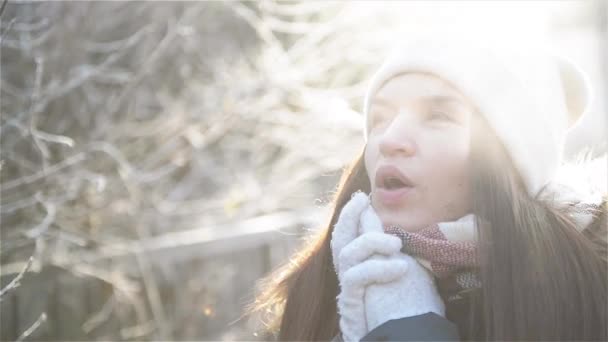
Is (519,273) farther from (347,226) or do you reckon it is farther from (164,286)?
(164,286)

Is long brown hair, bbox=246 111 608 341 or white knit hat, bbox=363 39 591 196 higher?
white knit hat, bbox=363 39 591 196

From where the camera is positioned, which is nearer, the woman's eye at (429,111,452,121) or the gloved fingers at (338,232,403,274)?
the gloved fingers at (338,232,403,274)

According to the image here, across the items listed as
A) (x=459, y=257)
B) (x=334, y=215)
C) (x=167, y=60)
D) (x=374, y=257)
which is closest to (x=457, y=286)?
(x=459, y=257)

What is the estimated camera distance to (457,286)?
66.9 inches

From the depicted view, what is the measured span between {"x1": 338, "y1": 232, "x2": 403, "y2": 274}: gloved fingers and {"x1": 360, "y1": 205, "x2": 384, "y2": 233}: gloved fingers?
59 mm

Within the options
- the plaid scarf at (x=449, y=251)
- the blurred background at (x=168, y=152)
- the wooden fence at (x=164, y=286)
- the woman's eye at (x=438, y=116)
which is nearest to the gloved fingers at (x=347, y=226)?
the plaid scarf at (x=449, y=251)

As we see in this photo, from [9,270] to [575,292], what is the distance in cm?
249

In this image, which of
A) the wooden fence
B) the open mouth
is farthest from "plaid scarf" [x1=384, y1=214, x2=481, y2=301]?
the wooden fence

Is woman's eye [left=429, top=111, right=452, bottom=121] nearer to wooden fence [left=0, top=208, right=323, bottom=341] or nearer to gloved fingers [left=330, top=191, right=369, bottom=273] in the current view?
gloved fingers [left=330, top=191, right=369, bottom=273]

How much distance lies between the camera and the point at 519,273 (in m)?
1.61

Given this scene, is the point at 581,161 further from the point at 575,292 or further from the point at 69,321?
the point at 69,321

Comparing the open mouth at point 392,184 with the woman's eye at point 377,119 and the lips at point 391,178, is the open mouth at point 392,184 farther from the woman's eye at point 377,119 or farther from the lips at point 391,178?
the woman's eye at point 377,119

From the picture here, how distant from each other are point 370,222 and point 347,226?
0.26 feet

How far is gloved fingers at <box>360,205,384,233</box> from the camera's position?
1.74m
